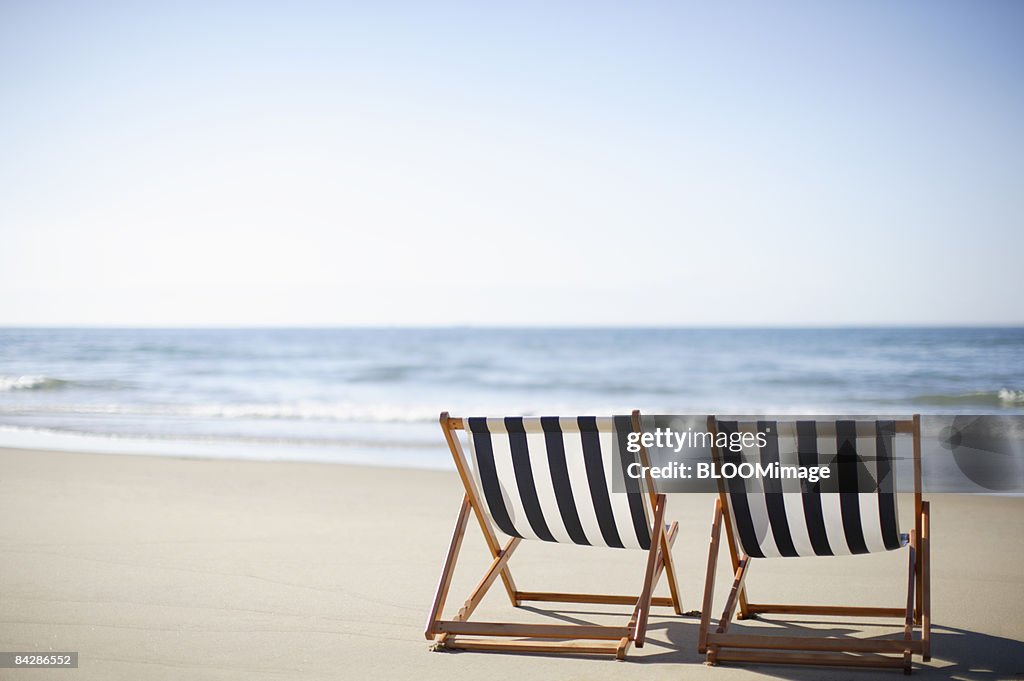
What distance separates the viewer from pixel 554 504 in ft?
11.4

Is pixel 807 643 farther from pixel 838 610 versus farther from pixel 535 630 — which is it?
pixel 535 630

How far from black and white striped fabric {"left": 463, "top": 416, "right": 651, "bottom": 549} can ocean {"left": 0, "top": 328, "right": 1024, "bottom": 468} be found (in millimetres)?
4884

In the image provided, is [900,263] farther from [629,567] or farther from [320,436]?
[629,567]

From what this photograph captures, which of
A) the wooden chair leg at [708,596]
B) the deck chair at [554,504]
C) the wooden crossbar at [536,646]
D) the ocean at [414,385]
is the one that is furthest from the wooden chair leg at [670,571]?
the ocean at [414,385]

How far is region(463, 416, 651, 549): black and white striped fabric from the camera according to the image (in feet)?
10.9

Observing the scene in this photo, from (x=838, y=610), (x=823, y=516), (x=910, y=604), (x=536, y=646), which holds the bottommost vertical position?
(x=536, y=646)

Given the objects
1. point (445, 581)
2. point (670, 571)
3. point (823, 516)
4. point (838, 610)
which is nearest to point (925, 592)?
point (823, 516)

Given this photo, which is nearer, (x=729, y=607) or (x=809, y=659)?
(x=809, y=659)

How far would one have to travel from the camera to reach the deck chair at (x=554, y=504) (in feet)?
10.7

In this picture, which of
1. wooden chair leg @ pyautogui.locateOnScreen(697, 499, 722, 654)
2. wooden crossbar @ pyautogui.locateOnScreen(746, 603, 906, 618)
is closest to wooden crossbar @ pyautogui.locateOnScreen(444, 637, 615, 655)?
wooden chair leg @ pyautogui.locateOnScreen(697, 499, 722, 654)

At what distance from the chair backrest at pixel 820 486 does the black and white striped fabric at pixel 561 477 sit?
372 mm

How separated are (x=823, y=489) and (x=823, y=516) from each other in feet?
0.37

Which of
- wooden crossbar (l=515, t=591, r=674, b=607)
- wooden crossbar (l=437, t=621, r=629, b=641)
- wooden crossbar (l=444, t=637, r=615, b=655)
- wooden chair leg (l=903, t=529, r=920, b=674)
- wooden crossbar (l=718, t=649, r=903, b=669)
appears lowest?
wooden crossbar (l=444, t=637, r=615, b=655)

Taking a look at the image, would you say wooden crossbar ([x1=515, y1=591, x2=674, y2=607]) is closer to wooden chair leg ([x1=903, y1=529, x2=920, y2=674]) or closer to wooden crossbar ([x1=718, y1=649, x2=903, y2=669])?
wooden crossbar ([x1=718, y1=649, x2=903, y2=669])
